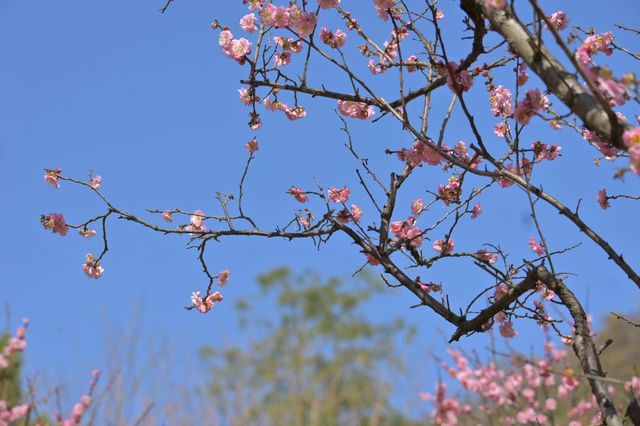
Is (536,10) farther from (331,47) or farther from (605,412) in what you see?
(331,47)

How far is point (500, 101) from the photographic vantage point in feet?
7.85

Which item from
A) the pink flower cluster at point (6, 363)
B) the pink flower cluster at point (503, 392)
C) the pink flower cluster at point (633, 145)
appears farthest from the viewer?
the pink flower cluster at point (503, 392)

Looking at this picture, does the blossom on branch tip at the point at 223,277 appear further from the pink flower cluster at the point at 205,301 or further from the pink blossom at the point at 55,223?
the pink blossom at the point at 55,223

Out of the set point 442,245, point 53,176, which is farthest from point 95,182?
point 442,245

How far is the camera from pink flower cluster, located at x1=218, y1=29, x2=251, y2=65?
239cm

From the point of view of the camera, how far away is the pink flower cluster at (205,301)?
268 cm

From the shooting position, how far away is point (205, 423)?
6.27m

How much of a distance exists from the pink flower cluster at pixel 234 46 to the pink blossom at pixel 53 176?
0.81 m

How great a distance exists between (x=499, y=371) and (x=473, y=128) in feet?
11.1

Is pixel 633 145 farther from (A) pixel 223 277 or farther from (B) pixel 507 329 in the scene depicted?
(A) pixel 223 277

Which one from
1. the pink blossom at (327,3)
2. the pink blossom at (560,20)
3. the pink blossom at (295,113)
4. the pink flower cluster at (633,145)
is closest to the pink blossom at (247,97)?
the pink blossom at (295,113)

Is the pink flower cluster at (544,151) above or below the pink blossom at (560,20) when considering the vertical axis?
below

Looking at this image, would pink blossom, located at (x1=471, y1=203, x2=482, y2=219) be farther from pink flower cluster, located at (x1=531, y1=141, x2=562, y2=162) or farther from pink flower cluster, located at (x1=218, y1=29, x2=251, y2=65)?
pink flower cluster, located at (x1=218, y1=29, x2=251, y2=65)

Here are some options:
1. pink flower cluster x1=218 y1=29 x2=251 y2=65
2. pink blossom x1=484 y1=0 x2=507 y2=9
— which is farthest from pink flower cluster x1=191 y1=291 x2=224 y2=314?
pink blossom x1=484 y1=0 x2=507 y2=9
